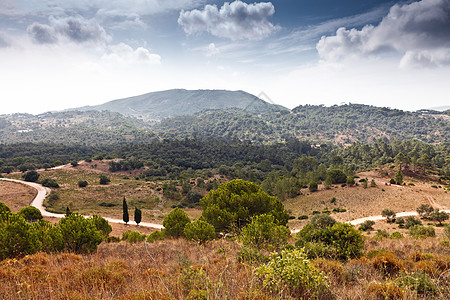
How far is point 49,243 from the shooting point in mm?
10117

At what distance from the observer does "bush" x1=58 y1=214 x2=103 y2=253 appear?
10773mm

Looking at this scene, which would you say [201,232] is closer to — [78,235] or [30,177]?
[78,235]

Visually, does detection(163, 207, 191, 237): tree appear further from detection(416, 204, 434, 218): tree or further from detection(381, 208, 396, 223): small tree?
detection(416, 204, 434, 218): tree

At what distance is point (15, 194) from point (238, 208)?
65.6 meters

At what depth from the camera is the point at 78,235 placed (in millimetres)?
10766

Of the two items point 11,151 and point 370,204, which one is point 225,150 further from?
point 11,151

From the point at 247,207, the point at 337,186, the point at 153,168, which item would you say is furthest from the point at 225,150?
the point at 247,207

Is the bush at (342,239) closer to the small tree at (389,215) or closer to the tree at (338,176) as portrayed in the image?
the small tree at (389,215)

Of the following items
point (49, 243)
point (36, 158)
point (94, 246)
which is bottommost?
point (36, 158)

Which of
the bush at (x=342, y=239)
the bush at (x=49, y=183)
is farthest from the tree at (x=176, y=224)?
the bush at (x=49, y=183)

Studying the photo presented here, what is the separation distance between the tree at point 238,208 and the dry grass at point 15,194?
51042mm

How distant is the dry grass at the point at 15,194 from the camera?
4739 centimetres

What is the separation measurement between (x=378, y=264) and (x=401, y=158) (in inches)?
3159

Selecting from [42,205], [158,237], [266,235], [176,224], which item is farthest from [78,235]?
A: [42,205]
